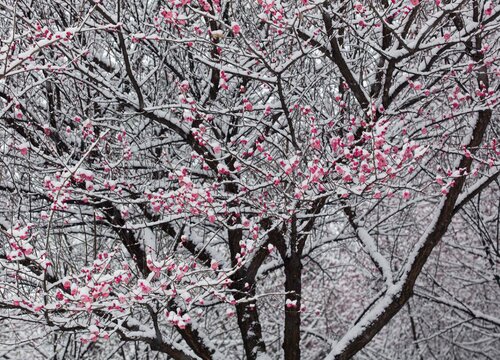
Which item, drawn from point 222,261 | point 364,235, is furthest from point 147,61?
point 364,235

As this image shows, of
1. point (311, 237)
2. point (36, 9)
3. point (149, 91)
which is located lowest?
point (311, 237)

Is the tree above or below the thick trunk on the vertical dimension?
above

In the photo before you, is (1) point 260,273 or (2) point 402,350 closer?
(1) point 260,273

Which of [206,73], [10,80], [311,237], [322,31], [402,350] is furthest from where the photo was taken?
[402,350]

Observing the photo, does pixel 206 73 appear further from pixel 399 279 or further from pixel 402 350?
pixel 402 350

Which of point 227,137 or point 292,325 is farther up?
point 227,137

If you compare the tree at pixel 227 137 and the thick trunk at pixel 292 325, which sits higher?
the tree at pixel 227 137

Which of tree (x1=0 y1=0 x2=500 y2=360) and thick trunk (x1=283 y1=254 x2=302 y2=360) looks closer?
tree (x1=0 y1=0 x2=500 y2=360)

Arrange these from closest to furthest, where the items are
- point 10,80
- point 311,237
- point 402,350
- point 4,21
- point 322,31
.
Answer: point 322,31 < point 10,80 < point 4,21 < point 311,237 < point 402,350

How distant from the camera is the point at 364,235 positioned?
22.7 ft

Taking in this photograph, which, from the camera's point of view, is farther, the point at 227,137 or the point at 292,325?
the point at 227,137

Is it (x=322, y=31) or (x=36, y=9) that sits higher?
(x=36, y=9)

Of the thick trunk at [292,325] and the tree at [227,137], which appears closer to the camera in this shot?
the tree at [227,137]

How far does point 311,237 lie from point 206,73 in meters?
2.76
